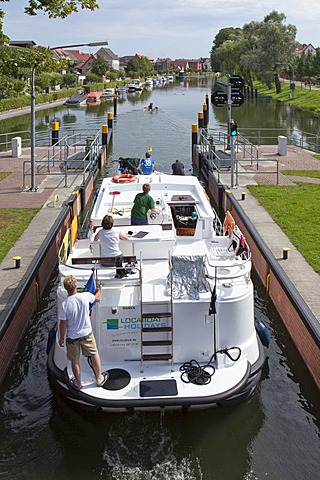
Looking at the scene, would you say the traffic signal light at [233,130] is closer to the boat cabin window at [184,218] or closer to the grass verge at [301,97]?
the boat cabin window at [184,218]

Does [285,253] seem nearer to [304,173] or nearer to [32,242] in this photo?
[32,242]

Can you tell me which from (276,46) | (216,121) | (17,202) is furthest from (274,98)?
(17,202)

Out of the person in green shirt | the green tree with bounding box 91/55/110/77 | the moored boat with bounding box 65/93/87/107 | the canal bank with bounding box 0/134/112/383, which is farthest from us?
the green tree with bounding box 91/55/110/77

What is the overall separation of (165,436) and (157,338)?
1419mm

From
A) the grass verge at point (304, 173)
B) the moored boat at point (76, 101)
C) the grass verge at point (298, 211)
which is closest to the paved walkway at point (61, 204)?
the grass verge at point (298, 211)

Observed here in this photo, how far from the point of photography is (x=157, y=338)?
27.8ft

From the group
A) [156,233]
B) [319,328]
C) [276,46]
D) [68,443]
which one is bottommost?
[68,443]

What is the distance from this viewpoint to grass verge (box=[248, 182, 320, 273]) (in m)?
14.1

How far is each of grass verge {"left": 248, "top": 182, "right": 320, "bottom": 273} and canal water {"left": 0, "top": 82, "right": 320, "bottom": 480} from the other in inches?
169

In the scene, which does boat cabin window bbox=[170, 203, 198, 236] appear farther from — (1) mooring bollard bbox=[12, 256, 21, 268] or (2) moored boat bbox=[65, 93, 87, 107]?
(2) moored boat bbox=[65, 93, 87, 107]

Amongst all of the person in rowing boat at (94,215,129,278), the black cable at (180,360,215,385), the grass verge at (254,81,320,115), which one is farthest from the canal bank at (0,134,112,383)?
the grass verge at (254,81,320,115)

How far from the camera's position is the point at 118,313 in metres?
8.46

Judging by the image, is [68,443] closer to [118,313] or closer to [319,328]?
[118,313]

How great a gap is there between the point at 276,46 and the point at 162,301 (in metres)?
74.7
